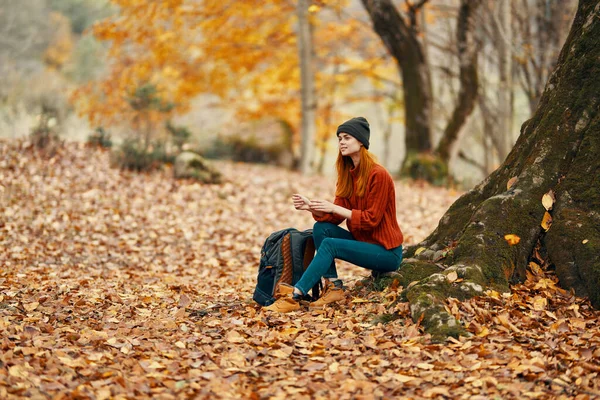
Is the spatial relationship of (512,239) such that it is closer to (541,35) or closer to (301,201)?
(301,201)

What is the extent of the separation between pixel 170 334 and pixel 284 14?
12.9 m

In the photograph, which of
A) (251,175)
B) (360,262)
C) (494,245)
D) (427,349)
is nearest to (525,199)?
(494,245)

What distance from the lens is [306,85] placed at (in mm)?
14805

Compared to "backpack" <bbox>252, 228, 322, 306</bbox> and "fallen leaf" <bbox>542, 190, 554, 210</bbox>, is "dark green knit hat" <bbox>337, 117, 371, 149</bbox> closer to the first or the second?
"backpack" <bbox>252, 228, 322, 306</bbox>

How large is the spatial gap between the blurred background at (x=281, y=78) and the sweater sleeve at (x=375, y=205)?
565 cm

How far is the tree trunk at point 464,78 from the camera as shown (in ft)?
42.6

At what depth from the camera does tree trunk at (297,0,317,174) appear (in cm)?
1406

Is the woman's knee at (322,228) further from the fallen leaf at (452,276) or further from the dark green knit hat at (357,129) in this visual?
the fallen leaf at (452,276)

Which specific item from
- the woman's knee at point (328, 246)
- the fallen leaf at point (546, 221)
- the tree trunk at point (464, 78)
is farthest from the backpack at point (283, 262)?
the tree trunk at point (464, 78)

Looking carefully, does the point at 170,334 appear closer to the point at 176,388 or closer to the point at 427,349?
the point at 176,388

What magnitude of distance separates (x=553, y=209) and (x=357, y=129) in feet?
5.04

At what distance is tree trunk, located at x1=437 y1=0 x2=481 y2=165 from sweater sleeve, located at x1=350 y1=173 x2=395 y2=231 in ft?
30.5

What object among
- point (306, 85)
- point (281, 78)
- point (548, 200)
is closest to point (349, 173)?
point (548, 200)

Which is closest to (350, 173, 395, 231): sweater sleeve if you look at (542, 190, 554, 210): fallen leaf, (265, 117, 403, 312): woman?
(265, 117, 403, 312): woman
